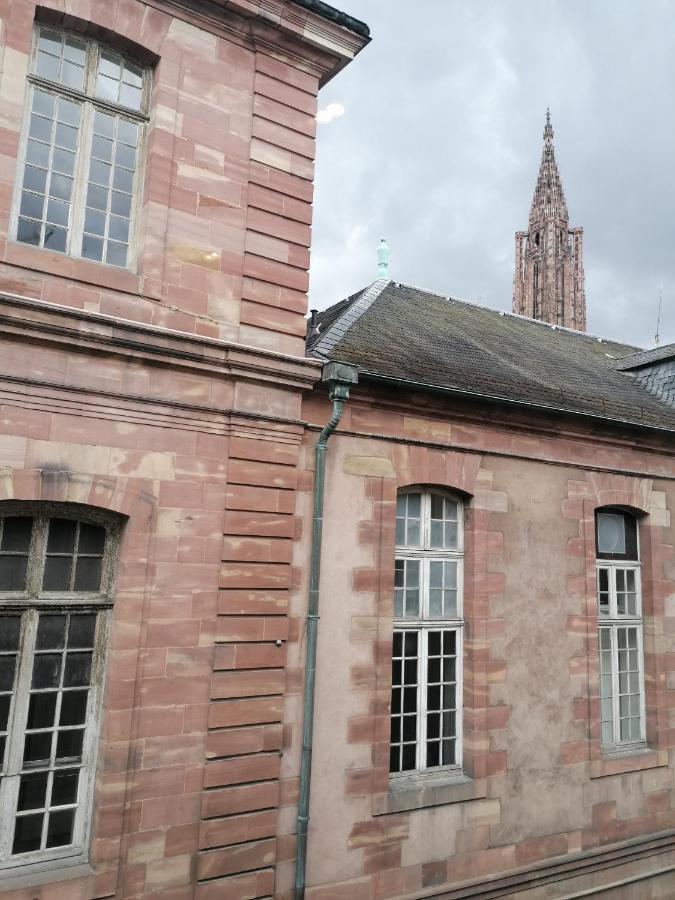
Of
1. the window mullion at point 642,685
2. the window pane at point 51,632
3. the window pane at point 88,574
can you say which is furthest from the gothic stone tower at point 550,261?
the window pane at point 51,632

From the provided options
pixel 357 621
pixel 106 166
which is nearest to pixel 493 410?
pixel 357 621

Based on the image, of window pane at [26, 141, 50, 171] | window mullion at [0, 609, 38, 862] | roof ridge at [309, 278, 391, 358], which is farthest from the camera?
roof ridge at [309, 278, 391, 358]

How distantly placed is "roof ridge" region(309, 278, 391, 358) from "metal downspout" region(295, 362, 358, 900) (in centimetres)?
70

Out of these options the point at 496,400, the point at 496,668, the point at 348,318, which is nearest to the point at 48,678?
the point at 496,668

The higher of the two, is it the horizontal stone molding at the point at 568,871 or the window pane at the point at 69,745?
the window pane at the point at 69,745

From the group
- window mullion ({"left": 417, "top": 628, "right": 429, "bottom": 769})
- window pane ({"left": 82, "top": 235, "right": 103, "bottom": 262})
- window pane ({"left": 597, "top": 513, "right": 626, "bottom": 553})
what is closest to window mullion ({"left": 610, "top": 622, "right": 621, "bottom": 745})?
window pane ({"left": 597, "top": 513, "right": 626, "bottom": 553})

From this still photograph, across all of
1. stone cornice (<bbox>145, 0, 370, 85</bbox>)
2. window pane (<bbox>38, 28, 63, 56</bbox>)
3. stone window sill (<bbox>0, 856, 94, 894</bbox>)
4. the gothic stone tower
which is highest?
the gothic stone tower

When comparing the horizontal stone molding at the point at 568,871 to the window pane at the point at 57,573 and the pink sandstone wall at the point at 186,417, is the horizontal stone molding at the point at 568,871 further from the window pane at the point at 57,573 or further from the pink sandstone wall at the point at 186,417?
the window pane at the point at 57,573

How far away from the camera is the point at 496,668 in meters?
7.43

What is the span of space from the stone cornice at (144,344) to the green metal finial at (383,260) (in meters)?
6.00

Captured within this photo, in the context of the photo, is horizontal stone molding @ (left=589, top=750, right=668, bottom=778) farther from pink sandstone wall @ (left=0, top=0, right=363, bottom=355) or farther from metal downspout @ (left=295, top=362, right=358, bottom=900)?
pink sandstone wall @ (left=0, top=0, right=363, bottom=355)

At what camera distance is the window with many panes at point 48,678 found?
509 centimetres

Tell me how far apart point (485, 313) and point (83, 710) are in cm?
976

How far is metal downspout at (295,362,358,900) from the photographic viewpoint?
594 cm
